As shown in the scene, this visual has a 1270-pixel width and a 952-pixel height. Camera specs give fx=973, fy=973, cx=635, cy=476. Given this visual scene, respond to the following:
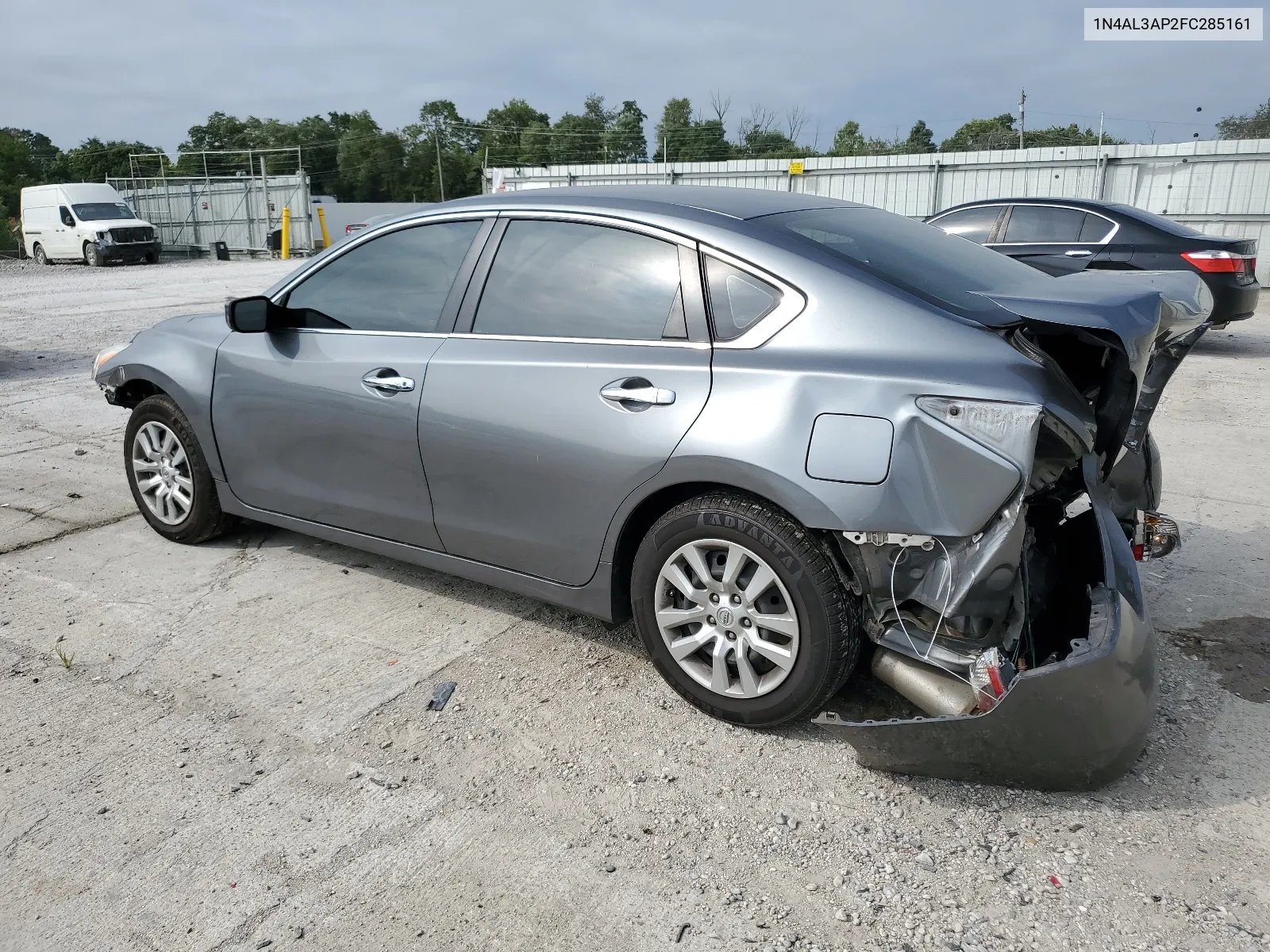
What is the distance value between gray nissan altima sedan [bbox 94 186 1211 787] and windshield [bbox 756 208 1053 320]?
2 centimetres

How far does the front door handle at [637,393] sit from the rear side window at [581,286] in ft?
0.57

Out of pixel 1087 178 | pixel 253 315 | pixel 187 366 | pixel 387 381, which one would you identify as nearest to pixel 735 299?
pixel 387 381

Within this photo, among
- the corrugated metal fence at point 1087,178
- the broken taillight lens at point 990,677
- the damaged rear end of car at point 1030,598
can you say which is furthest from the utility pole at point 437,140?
the broken taillight lens at point 990,677

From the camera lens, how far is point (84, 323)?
14297mm

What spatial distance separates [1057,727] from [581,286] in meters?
2.05

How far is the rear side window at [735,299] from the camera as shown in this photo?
3039 millimetres

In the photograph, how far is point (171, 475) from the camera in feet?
15.7

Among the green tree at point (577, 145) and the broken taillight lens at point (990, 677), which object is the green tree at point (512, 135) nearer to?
the green tree at point (577, 145)

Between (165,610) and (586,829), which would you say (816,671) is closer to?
(586,829)

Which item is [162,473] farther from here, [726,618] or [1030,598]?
[1030,598]

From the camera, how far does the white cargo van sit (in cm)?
2800

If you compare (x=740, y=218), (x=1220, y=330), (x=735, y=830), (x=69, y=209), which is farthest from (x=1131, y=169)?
(x=69, y=209)

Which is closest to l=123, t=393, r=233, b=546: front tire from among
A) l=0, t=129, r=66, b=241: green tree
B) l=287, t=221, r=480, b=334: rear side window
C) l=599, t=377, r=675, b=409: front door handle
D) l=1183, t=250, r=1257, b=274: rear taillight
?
l=287, t=221, r=480, b=334: rear side window

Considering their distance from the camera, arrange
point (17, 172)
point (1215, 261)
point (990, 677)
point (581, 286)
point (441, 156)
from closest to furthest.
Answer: point (990, 677), point (581, 286), point (1215, 261), point (17, 172), point (441, 156)
